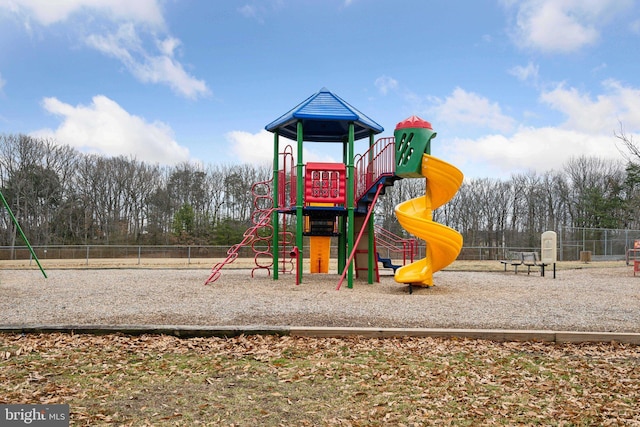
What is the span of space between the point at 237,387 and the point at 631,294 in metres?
12.2

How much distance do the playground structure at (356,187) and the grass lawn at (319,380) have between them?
6200 millimetres

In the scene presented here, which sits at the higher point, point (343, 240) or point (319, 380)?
point (343, 240)

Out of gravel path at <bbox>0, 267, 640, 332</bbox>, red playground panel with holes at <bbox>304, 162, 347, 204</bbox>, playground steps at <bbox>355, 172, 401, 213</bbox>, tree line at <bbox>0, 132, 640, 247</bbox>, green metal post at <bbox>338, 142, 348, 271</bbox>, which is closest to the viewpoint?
gravel path at <bbox>0, 267, 640, 332</bbox>

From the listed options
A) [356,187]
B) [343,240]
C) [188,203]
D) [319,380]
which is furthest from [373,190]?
[188,203]

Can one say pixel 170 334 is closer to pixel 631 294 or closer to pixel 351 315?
pixel 351 315

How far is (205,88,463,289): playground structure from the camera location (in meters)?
12.8

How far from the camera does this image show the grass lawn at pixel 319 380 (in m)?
4.19

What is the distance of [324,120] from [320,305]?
276 inches

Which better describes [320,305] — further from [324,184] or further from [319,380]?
[324,184]

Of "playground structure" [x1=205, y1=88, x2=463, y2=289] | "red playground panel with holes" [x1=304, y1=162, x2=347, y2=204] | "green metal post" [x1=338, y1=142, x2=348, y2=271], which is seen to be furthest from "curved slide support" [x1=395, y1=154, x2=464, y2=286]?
"green metal post" [x1=338, y1=142, x2=348, y2=271]

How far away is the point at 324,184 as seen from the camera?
15219 mm

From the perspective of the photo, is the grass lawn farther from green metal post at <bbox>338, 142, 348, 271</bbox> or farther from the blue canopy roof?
green metal post at <bbox>338, 142, 348, 271</bbox>

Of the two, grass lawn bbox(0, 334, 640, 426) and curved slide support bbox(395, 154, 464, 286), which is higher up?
curved slide support bbox(395, 154, 464, 286)

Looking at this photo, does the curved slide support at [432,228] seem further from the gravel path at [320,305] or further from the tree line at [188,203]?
the tree line at [188,203]
